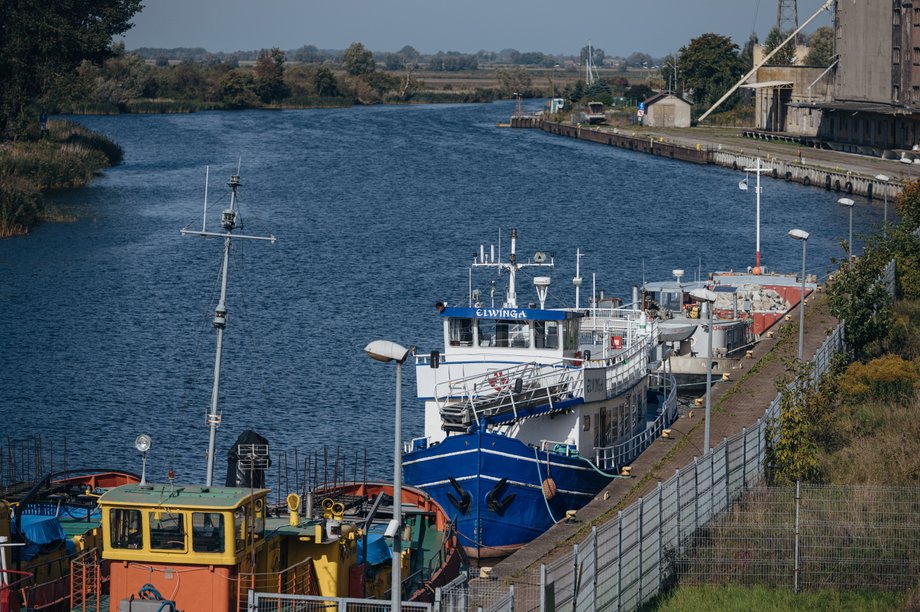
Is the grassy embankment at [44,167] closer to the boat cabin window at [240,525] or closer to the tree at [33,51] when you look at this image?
the tree at [33,51]

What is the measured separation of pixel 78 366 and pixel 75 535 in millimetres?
29142

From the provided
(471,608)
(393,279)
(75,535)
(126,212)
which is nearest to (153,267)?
(393,279)

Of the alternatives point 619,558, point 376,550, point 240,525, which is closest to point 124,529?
point 240,525

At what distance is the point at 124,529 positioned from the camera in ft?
75.8

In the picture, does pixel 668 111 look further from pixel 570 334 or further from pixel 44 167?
pixel 570 334

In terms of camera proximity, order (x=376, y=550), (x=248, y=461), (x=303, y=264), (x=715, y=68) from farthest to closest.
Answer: (x=715, y=68) < (x=303, y=264) < (x=376, y=550) < (x=248, y=461)

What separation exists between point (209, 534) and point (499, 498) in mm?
12812

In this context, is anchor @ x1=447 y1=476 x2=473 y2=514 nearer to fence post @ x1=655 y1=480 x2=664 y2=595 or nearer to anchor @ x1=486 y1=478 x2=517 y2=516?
anchor @ x1=486 y1=478 x2=517 y2=516

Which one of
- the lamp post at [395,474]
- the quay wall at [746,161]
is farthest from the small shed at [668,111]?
the lamp post at [395,474]

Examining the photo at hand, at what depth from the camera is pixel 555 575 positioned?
23.3 m

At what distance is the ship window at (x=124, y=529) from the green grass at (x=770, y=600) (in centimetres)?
896

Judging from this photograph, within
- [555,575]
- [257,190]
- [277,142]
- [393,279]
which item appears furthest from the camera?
[277,142]

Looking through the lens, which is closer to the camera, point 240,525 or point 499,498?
point 240,525

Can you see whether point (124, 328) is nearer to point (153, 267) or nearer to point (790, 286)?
point (153, 267)
